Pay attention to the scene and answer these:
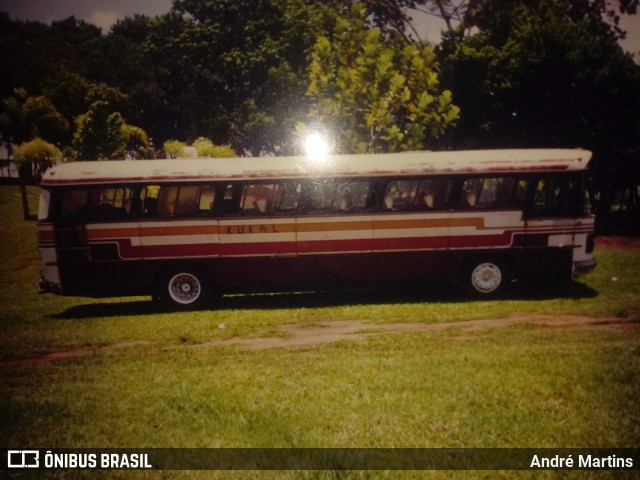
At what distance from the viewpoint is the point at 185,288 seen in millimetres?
11148

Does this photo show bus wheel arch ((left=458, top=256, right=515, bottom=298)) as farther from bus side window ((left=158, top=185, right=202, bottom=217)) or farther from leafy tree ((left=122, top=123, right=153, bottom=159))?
leafy tree ((left=122, top=123, right=153, bottom=159))

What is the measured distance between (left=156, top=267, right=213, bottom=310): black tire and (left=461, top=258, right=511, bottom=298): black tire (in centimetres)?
639

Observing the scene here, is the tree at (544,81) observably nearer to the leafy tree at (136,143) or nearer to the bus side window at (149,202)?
the leafy tree at (136,143)

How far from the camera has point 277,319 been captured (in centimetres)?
988

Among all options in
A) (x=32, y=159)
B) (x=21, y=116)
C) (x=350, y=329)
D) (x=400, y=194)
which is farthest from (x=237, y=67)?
(x=350, y=329)

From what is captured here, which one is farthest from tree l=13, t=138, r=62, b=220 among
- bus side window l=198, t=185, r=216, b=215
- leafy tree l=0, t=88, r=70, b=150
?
bus side window l=198, t=185, r=216, b=215

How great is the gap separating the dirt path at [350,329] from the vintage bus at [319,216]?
6.85ft

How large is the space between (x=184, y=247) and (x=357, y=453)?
7562 mm

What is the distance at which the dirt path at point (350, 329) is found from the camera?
8086 millimetres

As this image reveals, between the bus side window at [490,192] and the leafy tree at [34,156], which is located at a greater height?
the leafy tree at [34,156]

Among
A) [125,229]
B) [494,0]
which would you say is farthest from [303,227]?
[494,0]

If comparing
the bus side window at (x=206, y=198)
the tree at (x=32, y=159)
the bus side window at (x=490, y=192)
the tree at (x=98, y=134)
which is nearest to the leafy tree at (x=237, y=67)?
the tree at (x=98, y=134)

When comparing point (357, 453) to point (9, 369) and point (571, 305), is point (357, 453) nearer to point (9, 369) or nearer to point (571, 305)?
point (9, 369)

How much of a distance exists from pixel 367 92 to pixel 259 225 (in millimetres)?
6842
